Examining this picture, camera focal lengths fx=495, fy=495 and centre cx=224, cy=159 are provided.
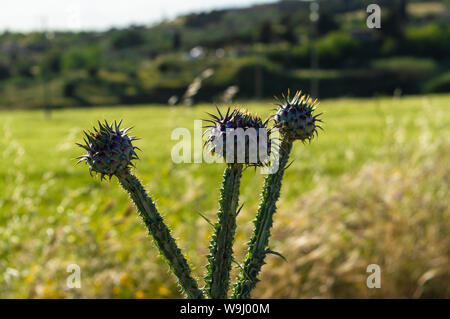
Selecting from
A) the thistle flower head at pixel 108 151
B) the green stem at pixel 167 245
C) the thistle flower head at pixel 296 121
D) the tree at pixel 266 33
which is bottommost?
the green stem at pixel 167 245

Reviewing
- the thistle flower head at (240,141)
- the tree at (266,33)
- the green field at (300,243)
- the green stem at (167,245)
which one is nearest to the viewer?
the thistle flower head at (240,141)

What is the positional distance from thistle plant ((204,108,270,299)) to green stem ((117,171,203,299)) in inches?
1.5

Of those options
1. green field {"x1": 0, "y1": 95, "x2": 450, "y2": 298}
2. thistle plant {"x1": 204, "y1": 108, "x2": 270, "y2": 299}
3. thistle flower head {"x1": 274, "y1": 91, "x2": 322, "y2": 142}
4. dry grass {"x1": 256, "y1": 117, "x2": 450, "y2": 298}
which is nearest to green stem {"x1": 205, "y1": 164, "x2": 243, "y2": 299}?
thistle plant {"x1": 204, "y1": 108, "x2": 270, "y2": 299}

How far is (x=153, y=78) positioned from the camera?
72438 mm

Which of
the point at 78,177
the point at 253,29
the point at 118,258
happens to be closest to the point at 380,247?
the point at 118,258

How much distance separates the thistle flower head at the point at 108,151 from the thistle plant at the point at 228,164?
0.15m

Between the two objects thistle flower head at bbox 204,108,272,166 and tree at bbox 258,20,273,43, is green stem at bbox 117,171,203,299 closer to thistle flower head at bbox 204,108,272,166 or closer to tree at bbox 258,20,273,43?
thistle flower head at bbox 204,108,272,166

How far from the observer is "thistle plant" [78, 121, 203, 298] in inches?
33.6

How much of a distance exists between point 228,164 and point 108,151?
21 cm

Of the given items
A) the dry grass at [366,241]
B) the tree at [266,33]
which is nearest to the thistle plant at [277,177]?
the dry grass at [366,241]

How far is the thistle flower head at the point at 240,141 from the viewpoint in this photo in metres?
0.85

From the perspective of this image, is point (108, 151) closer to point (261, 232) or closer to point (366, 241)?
point (261, 232)

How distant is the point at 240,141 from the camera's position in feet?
2.77

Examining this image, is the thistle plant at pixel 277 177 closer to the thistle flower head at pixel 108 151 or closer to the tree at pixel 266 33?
the thistle flower head at pixel 108 151
